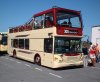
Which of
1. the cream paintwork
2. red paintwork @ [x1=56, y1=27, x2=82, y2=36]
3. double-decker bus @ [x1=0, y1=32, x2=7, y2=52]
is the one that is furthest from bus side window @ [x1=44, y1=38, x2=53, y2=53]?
double-decker bus @ [x1=0, y1=32, x2=7, y2=52]

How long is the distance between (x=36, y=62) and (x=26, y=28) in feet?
12.7

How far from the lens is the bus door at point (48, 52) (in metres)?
14.1

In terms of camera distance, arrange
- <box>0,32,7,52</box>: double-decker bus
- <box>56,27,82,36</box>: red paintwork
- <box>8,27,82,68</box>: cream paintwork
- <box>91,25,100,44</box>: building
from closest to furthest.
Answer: <box>8,27,82,68</box>: cream paintwork < <box>56,27,82,36</box>: red paintwork < <box>0,32,7,52</box>: double-decker bus < <box>91,25,100,44</box>: building

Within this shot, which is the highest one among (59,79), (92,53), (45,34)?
(45,34)

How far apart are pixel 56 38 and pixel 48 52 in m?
1.25

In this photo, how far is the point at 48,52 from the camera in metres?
14.6

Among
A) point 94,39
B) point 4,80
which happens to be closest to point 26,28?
point 4,80

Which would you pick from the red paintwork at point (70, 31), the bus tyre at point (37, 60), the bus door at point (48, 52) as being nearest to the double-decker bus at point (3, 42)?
the bus tyre at point (37, 60)

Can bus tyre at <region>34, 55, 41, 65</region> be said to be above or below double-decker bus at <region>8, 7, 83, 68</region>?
below

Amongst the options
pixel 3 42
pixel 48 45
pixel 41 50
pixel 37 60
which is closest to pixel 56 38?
A: pixel 48 45

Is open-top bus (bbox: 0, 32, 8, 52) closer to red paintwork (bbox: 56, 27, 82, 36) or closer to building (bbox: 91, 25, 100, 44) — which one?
building (bbox: 91, 25, 100, 44)

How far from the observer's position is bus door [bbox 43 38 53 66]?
14150mm

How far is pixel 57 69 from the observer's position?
48.6 ft

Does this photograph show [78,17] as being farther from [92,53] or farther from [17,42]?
[17,42]
